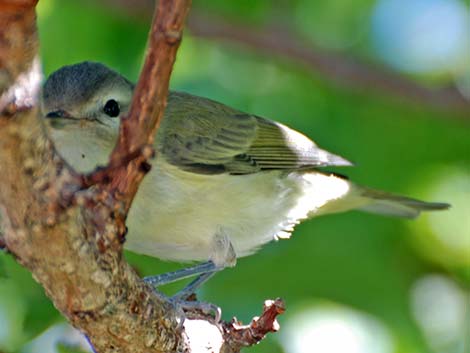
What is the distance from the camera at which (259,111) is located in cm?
630

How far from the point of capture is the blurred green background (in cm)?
495

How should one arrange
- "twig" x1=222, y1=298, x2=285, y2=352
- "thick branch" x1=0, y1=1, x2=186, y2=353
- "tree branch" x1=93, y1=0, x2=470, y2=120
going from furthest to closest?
1. "tree branch" x1=93, y1=0, x2=470, y2=120
2. "twig" x1=222, y1=298, x2=285, y2=352
3. "thick branch" x1=0, y1=1, x2=186, y2=353

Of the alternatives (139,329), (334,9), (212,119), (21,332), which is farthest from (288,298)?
(334,9)

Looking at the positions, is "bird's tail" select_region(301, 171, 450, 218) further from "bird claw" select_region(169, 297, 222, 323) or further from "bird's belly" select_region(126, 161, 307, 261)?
"bird claw" select_region(169, 297, 222, 323)

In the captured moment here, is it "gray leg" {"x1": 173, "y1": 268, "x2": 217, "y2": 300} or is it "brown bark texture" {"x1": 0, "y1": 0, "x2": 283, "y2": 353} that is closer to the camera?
"brown bark texture" {"x1": 0, "y1": 0, "x2": 283, "y2": 353}

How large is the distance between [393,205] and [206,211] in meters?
1.60

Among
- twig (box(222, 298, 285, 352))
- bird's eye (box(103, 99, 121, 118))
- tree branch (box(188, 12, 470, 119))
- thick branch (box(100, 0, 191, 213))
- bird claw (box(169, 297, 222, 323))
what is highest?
tree branch (box(188, 12, 470, 119))

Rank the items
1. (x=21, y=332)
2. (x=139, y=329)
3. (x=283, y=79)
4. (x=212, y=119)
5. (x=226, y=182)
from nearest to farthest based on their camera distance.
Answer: (x=139, y=329)
(x=21, y=332)
(x=226, y=182)
(x=212, y=119)
(x=283, y=79)

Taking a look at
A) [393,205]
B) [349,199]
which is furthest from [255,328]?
[393,205]

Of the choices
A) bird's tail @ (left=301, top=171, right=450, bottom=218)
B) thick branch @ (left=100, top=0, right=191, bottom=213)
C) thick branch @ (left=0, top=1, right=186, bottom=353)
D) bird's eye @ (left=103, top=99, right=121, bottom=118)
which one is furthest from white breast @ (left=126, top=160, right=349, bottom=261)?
thick branch @ (left=100, top=0, right=191, bottom=213)

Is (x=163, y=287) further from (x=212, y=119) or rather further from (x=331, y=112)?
(x=331, y=112)

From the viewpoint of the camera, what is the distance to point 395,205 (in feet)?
17.6

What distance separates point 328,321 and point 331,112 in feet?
4.98

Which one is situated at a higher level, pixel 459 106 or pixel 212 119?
pixel 459 106
